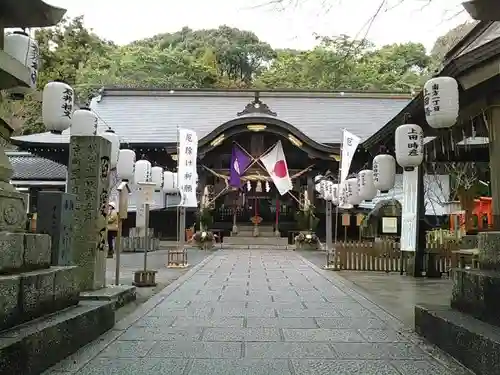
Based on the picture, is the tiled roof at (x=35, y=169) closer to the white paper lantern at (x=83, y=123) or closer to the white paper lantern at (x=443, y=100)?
the white paper lantern at (x=83, y=123)

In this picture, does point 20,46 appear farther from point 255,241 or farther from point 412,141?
point 255,241

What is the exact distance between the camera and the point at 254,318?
21.4 ft

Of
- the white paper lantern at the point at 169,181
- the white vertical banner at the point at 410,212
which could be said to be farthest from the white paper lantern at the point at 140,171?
the white vertical banner at the point at 410,212

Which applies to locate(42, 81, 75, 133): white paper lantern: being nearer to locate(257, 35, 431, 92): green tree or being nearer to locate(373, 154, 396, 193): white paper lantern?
locate(373, 154, 396, 193): white paper lantern

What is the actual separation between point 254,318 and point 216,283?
149 inches

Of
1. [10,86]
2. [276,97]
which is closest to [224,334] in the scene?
[10,86]

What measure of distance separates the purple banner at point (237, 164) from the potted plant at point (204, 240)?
339 cm

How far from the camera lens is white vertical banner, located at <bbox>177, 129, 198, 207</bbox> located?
18406 millimetres

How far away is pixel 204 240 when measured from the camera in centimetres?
2167

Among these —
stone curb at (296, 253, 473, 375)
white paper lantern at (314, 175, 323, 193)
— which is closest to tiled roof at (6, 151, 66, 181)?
white paper lantern at (314, 175, 323, 193)

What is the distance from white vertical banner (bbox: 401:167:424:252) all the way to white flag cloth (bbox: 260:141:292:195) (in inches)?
449

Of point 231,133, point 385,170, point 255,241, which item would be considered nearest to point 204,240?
point 255,241

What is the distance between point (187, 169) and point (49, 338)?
14869 mm

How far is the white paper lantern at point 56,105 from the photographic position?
390 inches
